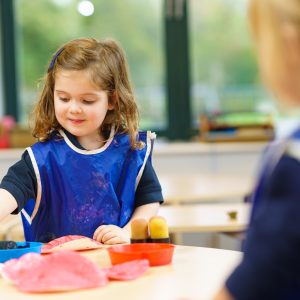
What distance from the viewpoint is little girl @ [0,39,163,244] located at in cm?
206

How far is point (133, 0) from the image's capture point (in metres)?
5.55

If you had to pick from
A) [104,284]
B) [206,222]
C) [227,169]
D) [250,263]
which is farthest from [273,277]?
[227,169]

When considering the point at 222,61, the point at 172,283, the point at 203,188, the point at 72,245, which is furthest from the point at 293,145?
the point at 222,61

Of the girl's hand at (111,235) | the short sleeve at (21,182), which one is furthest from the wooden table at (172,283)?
the short sleeve at (21,182)

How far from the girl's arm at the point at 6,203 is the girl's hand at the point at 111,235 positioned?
0.22 metres

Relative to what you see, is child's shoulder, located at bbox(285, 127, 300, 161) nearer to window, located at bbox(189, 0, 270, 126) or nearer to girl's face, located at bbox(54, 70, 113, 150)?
girl's face, located at bbox(54, 70, 113, 150)

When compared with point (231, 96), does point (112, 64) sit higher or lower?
higher

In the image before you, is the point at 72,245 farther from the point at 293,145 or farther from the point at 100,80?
the point at 293,145

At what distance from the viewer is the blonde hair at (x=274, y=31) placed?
2.81ft

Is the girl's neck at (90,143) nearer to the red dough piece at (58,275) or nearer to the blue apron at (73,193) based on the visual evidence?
the blue apron at (73,193)

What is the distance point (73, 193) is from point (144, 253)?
598 mm

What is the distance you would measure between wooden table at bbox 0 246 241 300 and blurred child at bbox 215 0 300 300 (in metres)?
0.40

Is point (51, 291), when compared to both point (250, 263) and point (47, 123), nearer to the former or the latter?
point (250, 263)

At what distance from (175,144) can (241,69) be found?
77cm
